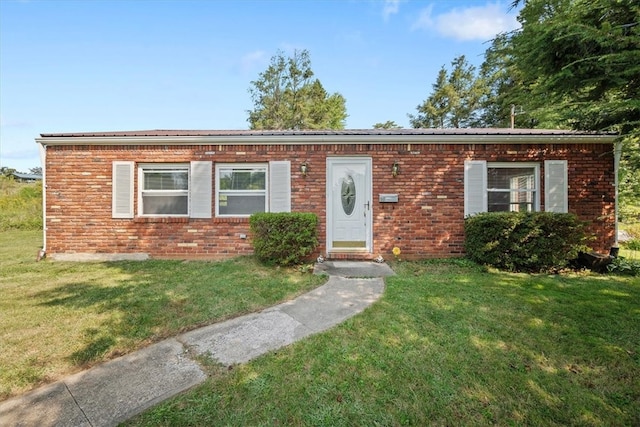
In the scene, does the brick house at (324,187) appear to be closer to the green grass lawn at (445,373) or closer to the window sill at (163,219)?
the window sill at (163,219)

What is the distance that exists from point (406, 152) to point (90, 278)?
6966mm

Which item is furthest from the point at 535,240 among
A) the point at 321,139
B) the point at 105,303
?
the point at 105,303

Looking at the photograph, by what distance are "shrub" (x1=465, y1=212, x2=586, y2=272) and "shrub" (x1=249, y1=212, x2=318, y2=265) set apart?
3709 millimetres

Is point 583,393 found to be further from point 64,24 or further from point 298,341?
point 64,24

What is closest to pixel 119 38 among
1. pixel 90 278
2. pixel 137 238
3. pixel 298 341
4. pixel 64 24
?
pixel 64 24

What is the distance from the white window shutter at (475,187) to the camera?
654 centimetres

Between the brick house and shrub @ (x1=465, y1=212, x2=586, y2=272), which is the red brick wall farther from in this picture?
shrub @ (x1=465, y1=212, x2=586, y2=272)

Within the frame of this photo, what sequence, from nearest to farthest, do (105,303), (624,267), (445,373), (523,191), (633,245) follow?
(445,373), (105,303), (624,267), (523,191), (633,245)

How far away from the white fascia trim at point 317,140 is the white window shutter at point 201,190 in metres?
0.63

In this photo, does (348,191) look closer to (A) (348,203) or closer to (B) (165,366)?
(A) (348,203)

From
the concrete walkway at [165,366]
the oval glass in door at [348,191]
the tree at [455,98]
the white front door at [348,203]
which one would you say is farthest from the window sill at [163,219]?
the tree at [455,98]

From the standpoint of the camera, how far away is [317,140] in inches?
259

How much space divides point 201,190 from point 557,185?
8.35 meters

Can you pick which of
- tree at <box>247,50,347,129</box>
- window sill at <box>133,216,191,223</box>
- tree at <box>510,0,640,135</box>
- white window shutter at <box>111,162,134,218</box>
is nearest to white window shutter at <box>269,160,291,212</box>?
window sill at <box>133,216,191,223</box>
